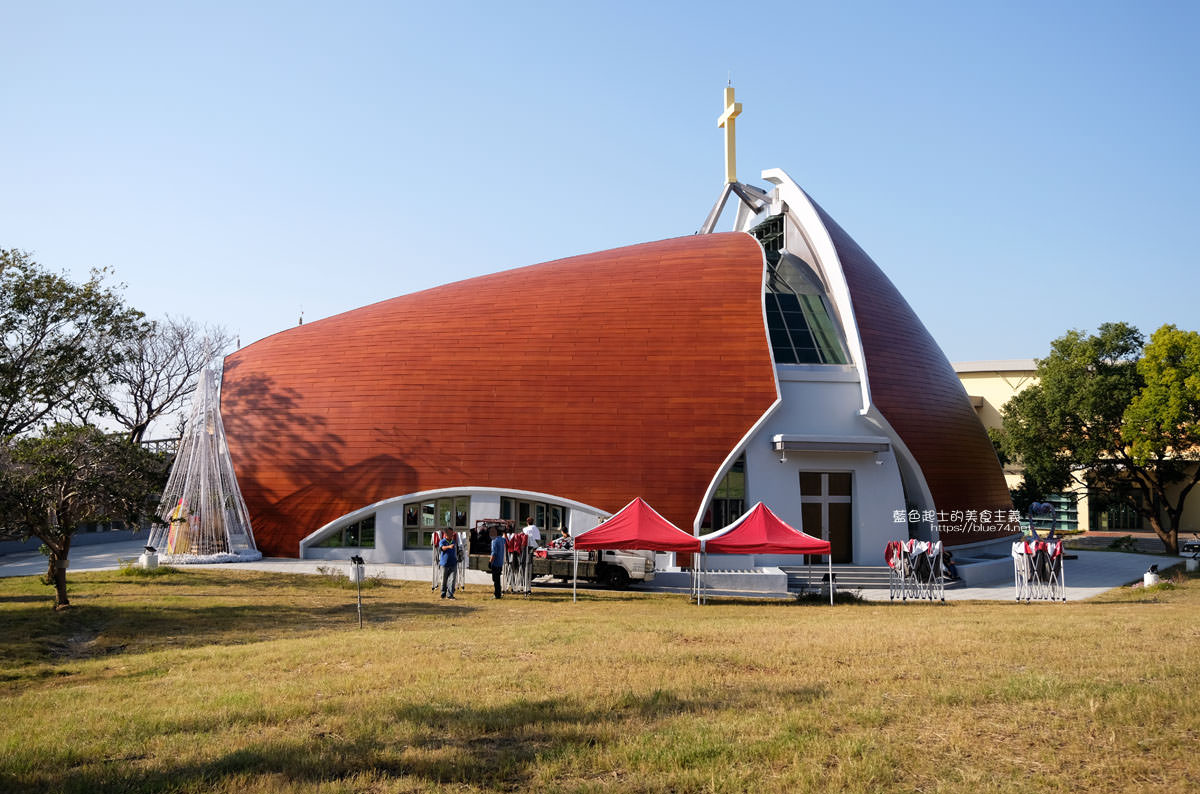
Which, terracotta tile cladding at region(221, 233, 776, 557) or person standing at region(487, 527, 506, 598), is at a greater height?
terracotta tile cladding at region(221, 233, 776, 557)

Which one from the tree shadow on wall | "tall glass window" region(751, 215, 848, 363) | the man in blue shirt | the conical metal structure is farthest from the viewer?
"tall glass window" region(751, 215, 848, 363)

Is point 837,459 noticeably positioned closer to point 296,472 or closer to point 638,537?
point 638,537

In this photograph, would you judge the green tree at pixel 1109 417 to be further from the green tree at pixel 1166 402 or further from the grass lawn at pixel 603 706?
the grass lawn at pixel 603 706

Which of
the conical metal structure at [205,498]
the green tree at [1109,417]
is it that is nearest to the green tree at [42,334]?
the conical metal structure at [205,498]

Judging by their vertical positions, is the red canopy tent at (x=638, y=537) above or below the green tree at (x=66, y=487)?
below

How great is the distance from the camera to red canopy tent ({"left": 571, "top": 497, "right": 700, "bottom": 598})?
66.1 feet

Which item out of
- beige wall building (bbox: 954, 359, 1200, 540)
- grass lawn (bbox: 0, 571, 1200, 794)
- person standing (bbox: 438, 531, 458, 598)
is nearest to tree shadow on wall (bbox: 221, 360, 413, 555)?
person standing (bbox: 438, 531, 458, 598)

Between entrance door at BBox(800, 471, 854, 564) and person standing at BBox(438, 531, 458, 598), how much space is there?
11815mm

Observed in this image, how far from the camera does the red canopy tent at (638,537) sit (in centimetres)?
2014

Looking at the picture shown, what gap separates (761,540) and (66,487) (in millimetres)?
14728

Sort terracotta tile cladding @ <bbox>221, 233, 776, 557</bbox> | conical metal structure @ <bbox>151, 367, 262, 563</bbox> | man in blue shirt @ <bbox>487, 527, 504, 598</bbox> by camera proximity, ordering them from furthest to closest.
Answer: conical metal structure @ <bbox>151, 367, 262, 563</bbox> < terracotta tile cladding @ <bbox>221, 233, 776, 557</bbox> < man in blue shirt @ <bbox>487, 527, 504, 598</bbox>

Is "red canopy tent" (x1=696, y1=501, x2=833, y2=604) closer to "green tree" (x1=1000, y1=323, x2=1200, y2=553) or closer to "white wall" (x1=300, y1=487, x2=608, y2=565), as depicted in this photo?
"white wall" (x1=300, y1=487, x2=608, y2=565)

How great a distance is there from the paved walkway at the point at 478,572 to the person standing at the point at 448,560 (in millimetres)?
3971

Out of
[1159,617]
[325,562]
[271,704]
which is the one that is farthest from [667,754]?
[325,562]
